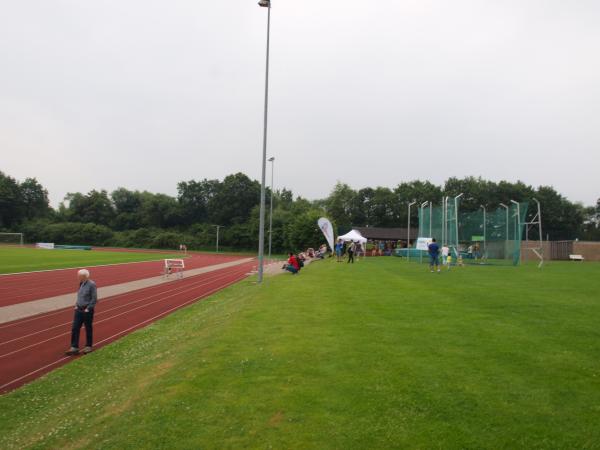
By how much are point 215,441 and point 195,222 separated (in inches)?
3642

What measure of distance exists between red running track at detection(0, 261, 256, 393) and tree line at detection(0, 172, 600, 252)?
3919cm

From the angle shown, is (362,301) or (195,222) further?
(195,222)

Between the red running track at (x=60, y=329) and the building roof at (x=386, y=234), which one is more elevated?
the building roof at (x=386, y=234)

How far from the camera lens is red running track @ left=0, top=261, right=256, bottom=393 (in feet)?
25.6

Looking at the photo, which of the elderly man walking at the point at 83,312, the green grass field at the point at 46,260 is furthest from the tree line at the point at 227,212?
the elderly man walking at the point at 83,312

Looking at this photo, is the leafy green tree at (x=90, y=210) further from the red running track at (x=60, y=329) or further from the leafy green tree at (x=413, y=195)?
the red running track at (x=60, y=329)

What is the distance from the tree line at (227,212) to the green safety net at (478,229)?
24.7 m

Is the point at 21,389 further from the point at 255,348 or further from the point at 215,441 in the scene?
the point at 215,441

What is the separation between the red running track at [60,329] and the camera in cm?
779

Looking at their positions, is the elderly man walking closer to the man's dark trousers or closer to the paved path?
the man's dark trousers

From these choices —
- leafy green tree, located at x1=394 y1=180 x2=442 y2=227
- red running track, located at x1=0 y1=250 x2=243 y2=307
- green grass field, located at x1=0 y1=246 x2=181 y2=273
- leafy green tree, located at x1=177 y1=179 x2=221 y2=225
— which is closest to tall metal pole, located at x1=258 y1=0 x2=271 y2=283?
red running track, located at x1=0 y1=250 x2=243 y2=307

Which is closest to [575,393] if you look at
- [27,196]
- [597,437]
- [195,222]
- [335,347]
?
[597,437]

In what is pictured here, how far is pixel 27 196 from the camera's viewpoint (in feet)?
302

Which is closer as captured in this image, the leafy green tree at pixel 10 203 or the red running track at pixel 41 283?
the red running track at pixel 41 283
